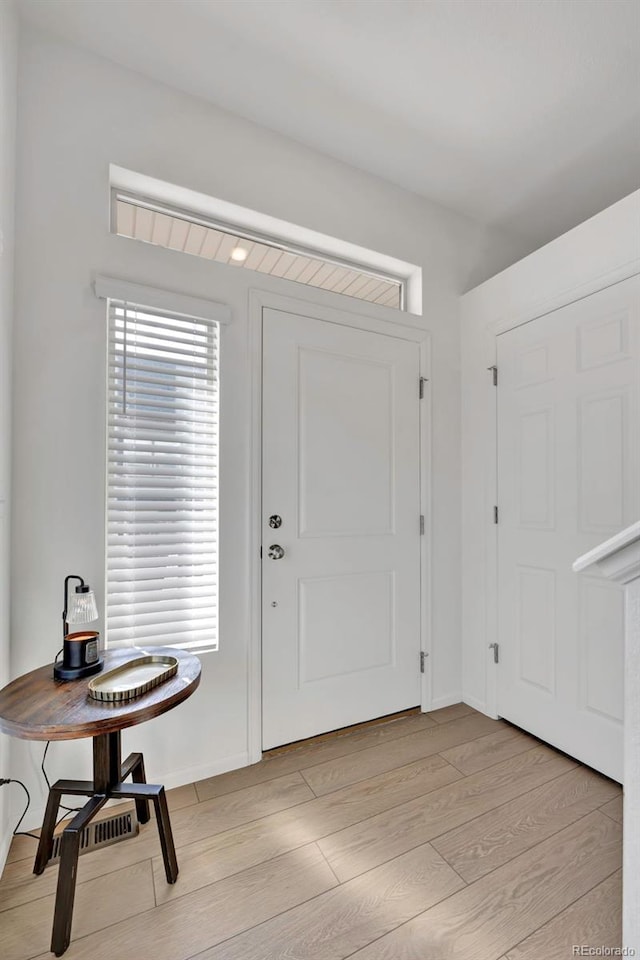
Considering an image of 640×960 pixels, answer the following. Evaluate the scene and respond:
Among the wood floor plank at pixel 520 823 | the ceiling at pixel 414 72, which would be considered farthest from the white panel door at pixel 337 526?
the ceiling at pixel 414 72

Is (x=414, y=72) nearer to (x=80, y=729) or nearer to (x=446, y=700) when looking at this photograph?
(x=80, y=729)

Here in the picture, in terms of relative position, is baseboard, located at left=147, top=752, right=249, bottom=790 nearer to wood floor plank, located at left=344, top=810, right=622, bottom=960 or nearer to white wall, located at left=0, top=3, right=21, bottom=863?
white wall, located at left=0, top=3, right=21, bottom=863

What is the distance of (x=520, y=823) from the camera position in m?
1.59

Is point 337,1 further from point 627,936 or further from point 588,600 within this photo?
point 627,936

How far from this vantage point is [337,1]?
5.02 feet

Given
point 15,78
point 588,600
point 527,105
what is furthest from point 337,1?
point 588,600

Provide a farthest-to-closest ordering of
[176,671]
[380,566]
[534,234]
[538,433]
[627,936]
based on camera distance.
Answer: [534,234] < [380,566] < [538,433] < [176,671] < [627,936]

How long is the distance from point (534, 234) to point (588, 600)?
Result: 87.3 inches

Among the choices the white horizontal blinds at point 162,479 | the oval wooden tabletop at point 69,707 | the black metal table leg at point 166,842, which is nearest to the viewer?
the oval wooden tabletop at point 69,707

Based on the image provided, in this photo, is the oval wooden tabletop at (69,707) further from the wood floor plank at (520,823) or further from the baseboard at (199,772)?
the wood floor plank at (520,823)

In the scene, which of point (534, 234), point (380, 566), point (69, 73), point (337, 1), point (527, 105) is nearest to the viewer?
point (337, 1)

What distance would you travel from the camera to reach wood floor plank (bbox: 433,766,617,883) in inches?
56.7

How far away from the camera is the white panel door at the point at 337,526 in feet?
6.74

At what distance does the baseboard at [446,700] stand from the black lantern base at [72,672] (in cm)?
176
